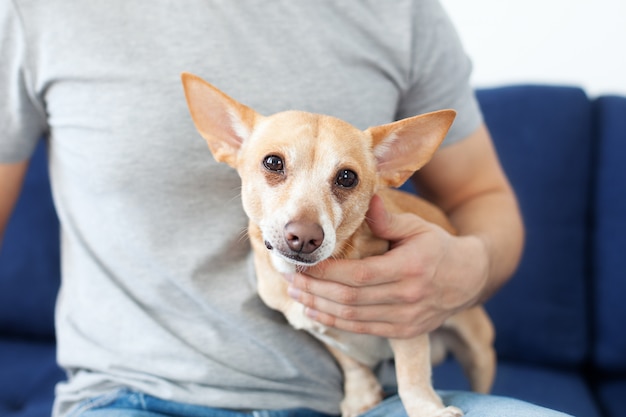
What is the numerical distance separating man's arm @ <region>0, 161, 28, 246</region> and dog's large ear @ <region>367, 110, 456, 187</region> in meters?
0.67

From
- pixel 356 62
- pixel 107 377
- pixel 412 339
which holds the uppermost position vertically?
pixel 356 62

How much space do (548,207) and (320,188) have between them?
1.16 meters

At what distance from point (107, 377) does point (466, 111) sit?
2.90 feet

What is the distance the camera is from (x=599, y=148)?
1854mm

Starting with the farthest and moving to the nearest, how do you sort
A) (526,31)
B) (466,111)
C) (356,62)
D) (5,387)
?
(526,31)
(5,387)
(466,111)
(356,62)

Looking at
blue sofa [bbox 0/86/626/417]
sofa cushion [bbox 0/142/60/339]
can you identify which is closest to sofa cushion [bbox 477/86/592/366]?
blue sofa [bbox 0/86/626/417]

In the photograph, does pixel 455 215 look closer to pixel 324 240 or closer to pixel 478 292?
pixel 478 292

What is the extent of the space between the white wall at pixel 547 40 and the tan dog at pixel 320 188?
1243 millimetres

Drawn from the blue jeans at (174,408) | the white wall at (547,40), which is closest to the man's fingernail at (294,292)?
the blue jeans at (174,408)

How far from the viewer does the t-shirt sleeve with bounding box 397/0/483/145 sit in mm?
1188

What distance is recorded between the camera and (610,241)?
181cm

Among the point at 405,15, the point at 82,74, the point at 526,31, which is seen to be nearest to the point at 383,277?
→ the point at 405,15

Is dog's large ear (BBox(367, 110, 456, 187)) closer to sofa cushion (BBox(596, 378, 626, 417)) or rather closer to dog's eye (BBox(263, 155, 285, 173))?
dog's eye (BBox(263, 155, 285, 173))

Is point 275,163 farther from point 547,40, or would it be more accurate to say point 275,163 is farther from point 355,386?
point 547,40
